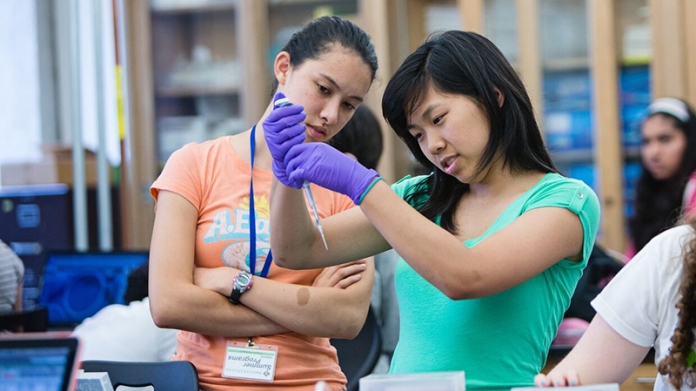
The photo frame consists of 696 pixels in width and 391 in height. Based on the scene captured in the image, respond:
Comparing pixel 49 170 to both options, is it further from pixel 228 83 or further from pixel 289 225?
pixel 289 225

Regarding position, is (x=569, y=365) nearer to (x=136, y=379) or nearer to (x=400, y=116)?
(x=400, y=116)

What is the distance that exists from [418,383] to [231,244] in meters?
0.66

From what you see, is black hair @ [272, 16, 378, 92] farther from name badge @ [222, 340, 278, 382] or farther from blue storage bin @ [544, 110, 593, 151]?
blue storage bin @ [544, 110, 593, 151]

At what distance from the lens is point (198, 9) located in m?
4.60

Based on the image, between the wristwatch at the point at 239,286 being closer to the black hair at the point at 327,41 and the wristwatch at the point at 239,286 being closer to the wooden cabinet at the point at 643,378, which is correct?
the black hair at the point at 327,41

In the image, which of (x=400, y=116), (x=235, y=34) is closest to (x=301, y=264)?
(x=400, y=116)

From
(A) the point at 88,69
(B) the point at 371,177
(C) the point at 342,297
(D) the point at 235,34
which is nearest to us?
(B) the point at 371,177

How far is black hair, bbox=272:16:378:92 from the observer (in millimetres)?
1641

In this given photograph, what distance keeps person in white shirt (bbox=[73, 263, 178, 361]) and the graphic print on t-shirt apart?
53 cm

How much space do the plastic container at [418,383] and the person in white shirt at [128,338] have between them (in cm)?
113

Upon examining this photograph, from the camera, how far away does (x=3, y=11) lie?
4.92 m

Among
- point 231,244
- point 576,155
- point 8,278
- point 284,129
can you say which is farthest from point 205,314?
point 576,155

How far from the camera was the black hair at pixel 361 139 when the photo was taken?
2.33 metres

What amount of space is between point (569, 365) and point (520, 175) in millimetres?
407
